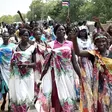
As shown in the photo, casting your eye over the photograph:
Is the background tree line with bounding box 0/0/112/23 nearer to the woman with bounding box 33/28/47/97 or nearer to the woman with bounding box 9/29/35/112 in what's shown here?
the woman with bounding box 33/28/47/97

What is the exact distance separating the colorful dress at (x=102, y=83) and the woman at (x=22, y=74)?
177 centimetres

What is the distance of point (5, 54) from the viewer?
9070 millimetres

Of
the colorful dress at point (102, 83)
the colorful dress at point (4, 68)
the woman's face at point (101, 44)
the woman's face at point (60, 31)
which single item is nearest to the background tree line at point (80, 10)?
the colorful dress at point (4, 68)

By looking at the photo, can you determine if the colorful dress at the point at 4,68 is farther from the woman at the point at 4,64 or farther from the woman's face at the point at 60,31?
the woman's face at the point at 60,31

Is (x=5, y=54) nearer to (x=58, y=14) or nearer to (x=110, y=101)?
(x=110, y=101)

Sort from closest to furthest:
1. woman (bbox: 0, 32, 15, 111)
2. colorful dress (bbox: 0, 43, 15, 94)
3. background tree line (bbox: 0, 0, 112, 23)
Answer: woman (bbox: 0, 32, 15, 111), colorful dress (bbox: 0, 43, 15, 94), background tree line (bbox: 0, 0, 112, 23)

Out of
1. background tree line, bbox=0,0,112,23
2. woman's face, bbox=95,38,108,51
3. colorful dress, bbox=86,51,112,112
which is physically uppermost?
woman's face, bbox=95,38,108,51

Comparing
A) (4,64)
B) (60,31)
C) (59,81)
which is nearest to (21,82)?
(59,81)

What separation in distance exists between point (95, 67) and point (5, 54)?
3.60m

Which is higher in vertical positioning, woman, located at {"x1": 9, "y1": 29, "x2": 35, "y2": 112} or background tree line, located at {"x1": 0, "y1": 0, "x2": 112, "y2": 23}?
woman, located at {"x1": 9, "y1": 29, "x2": 35, "y2": 112}

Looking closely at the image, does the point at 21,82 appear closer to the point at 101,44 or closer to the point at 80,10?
the point at 101,44

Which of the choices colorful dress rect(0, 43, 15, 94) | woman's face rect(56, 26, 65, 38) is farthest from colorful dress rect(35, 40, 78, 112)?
colorful dress rect(0, 43, 15, 94)

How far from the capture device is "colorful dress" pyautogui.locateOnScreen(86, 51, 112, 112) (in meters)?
5.84

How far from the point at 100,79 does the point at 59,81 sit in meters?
1.07
